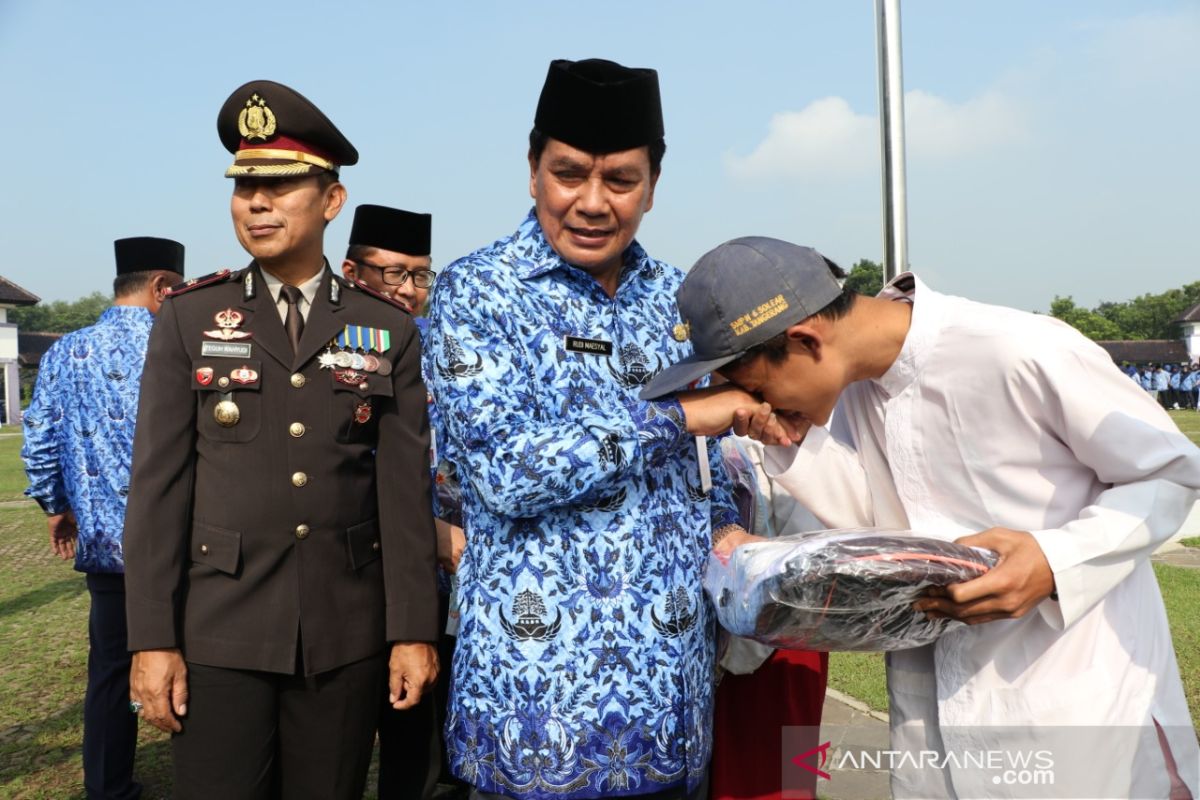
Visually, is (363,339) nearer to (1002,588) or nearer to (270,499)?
(270,499)

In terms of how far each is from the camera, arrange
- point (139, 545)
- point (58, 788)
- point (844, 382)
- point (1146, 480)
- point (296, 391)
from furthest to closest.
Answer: point (58, 788), point (296, 391), point (139, 545), point (844, 382), point (1146, 480)

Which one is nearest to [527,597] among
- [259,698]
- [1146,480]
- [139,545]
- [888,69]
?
[259,698]

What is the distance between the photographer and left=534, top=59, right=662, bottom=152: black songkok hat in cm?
226

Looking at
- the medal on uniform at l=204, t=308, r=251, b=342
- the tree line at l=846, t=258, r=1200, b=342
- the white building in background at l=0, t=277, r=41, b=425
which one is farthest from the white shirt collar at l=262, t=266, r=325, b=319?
the tree line at l=846, t=258, r=1200, b=342

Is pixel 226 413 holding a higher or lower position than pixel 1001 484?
higher

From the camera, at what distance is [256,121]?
258 cm

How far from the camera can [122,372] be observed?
4.39 m

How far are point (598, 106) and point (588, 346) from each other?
0.55 meters

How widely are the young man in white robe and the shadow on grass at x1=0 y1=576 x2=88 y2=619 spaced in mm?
7611

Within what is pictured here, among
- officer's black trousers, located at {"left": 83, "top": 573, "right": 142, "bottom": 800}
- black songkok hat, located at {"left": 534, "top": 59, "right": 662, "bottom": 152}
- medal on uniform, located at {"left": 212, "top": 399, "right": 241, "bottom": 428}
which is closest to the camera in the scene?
black songkok hat, located at {"left": 534, "top": 59, "right": 662, "bottom": 152}

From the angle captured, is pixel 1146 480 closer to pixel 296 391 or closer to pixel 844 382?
pixel 844 382

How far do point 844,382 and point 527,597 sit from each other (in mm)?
819

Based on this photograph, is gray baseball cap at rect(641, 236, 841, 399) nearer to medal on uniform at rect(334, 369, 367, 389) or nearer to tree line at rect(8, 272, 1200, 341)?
medal on uniform at rect(334, 369, 367, 389)

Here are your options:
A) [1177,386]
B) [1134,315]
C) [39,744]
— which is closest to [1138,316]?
[1134,315]
